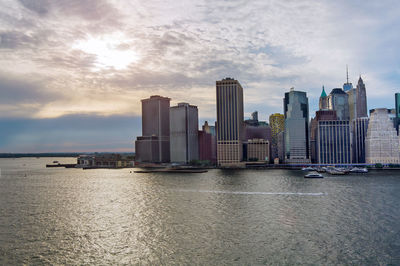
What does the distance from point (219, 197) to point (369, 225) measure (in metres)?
44.3

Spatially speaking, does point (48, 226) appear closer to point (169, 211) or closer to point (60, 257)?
point (60, 257)

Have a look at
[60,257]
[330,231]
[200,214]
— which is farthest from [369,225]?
[60,257]

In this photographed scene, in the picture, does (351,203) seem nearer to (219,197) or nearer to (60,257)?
(219,197)

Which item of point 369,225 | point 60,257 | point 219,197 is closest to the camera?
point 60,257

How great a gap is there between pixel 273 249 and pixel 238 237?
7.30 metres

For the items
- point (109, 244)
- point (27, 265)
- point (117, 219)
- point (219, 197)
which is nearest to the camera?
point (27, 265)

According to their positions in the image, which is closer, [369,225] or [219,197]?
[369,225]

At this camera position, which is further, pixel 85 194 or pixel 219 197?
pixel 85 194

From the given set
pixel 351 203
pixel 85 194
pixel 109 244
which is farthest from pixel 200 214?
pixel 85 194

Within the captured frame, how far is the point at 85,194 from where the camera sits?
4119 inches

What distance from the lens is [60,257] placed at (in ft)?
142

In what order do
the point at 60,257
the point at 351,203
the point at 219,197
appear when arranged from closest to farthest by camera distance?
the point at 60,257 → the point at 351,203 → the point at 219,197

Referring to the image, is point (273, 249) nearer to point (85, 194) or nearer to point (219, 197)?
point (219, 197)

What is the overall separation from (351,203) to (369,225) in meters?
24.3
